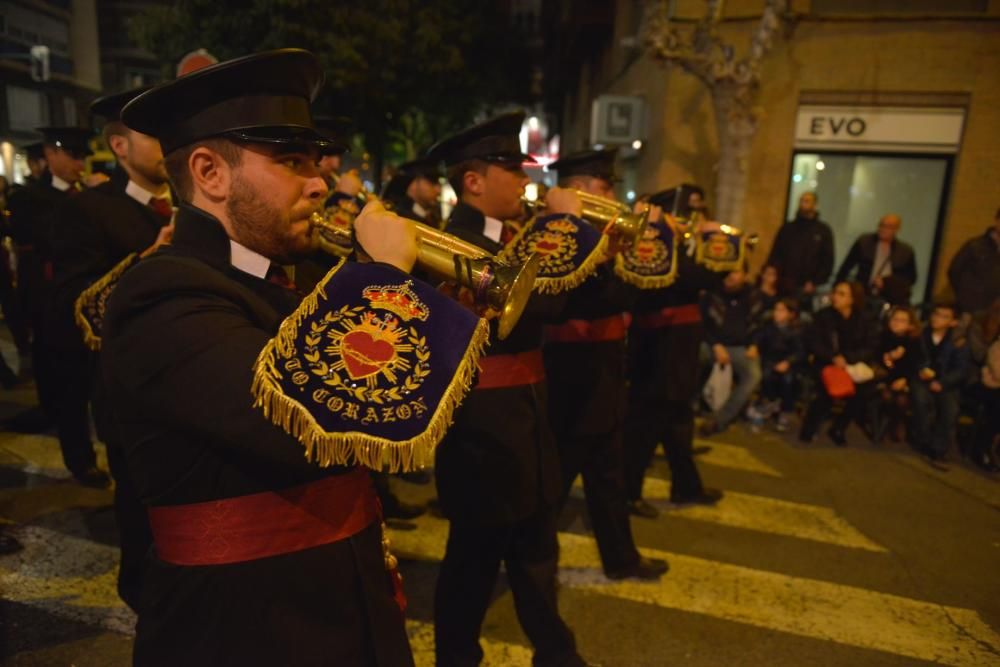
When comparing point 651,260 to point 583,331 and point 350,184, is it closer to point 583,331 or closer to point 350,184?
point 583,331

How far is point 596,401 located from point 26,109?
13.5 metres

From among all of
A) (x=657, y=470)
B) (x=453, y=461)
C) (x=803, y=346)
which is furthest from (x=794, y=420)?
(x=453, y=461)

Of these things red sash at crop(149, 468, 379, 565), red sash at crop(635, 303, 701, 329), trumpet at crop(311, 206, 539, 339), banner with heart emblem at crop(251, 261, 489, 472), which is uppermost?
trumpet at crop(311, 206, 539, 339)

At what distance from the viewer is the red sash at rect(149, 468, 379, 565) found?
4.78 feet

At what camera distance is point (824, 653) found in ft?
11.3

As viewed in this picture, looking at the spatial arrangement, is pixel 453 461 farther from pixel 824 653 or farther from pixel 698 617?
pixel 824 653

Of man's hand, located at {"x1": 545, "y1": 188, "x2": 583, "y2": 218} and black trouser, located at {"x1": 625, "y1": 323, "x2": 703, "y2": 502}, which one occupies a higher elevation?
man's hand, located at {"x1": 545, "y1": 188, "x2": 583, "y2": 218}

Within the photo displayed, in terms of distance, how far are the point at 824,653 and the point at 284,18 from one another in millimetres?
16514

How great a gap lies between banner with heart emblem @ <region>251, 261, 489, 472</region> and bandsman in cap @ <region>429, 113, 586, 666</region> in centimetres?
134

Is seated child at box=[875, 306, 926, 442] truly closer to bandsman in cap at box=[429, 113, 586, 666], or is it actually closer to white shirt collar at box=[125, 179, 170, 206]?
bandsman in cap at box=[429, 113, 586, 666]

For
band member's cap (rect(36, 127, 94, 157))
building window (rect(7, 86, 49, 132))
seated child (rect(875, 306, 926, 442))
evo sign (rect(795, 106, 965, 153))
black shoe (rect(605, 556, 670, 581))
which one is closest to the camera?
black shoe (rect(605, 556, 670, 581))

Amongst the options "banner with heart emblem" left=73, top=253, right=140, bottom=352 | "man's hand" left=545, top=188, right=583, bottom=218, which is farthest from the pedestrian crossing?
"man's hand" left=545, top=188, right=583, bottom=218

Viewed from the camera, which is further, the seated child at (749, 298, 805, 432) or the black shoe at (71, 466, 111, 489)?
the seated child at (749, 298, 805, 432)

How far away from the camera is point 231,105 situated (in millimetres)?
1475
